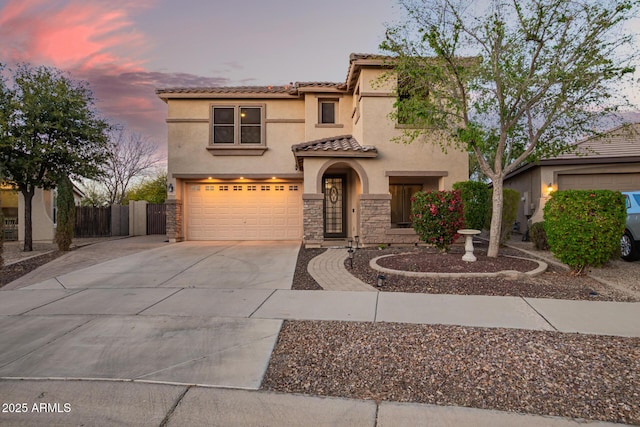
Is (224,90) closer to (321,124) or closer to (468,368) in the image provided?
(321,124)

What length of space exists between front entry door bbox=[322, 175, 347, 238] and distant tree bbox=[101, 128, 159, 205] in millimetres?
18541

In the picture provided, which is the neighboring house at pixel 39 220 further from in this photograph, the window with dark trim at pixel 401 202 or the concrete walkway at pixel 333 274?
the window with dark trim at pixel 401 202

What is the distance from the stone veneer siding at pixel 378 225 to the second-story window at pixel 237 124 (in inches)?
218

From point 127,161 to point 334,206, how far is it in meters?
19.3

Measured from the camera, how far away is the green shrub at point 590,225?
6676 millimetres

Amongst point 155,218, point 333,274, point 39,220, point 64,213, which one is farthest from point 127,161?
point 333,274

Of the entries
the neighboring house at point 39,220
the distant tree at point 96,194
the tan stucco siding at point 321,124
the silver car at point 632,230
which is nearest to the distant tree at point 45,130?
the neighboring house at point 39,220

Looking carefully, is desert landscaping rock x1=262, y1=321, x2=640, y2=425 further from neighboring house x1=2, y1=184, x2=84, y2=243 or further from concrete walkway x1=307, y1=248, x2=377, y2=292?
neighboring house x1=2, y1=184, x2=84, y2=243

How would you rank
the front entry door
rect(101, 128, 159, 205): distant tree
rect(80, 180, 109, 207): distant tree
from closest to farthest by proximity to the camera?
the front entry door → rect(101, 128, 159, 205): distant tree → rect(80, 180, 109, 207): distant tree

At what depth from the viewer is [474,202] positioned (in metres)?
11.2

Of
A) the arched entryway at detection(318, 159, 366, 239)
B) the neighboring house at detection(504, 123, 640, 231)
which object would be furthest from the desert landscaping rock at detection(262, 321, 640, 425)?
the neighboring house at detection(504, 123, 640, 231)

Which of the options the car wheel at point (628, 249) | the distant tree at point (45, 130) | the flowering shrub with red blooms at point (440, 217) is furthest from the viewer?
the distant tree at point (45, 130)

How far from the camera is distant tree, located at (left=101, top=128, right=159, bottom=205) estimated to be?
2595cm

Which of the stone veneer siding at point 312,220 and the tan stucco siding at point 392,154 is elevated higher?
the tan stucco siding at point 392,154
